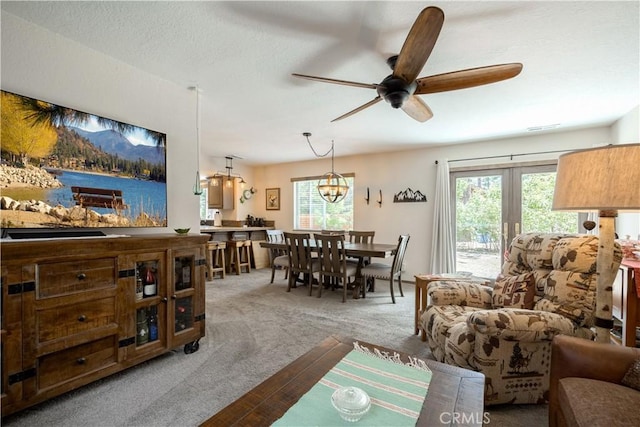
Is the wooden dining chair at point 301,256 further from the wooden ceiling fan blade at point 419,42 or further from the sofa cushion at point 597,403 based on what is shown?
the sofa cushion at point 597,403

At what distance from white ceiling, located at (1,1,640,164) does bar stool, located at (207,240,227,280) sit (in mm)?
2572

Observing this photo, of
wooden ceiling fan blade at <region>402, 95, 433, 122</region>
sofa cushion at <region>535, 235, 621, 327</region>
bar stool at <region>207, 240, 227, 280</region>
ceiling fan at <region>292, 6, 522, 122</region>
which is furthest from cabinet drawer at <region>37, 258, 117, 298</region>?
bar stool at <region>207, 240, 227, 280</region>

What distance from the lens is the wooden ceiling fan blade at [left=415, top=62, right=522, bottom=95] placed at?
5.83 feet

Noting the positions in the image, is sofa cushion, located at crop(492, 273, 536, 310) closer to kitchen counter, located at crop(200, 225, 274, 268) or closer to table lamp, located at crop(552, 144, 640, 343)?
table lamp, located at crop(552, 144, 640, 343)

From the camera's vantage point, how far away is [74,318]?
1.74 meters

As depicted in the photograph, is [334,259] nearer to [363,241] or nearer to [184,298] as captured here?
[363,241]

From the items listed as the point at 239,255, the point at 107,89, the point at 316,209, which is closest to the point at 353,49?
the point at 107,89

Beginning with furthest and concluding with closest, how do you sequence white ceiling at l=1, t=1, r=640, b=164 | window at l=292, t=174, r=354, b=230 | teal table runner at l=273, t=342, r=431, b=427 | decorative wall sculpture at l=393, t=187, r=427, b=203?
window at l=292, t=174, r=354, b=230
decorative wall sculpture at l=393, t=187, r=427, b=203
white ceiling at l=1, t=1, r=640, b=164
teal table runner at l=273, t=342, r=431, b=427

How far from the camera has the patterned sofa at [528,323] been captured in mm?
1635

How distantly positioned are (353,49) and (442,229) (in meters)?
3.59

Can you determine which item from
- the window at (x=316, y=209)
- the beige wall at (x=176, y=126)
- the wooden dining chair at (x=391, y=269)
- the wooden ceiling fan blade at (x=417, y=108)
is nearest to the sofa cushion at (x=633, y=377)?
the wooden ceiling fan blade at (x=417, y=108)

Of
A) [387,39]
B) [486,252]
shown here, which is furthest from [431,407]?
[486,252]

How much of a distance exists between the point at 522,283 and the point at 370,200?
3685 mm

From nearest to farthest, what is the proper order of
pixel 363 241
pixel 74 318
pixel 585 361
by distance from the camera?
pixel 585 361
pixel 74 318
pixel 363 241
